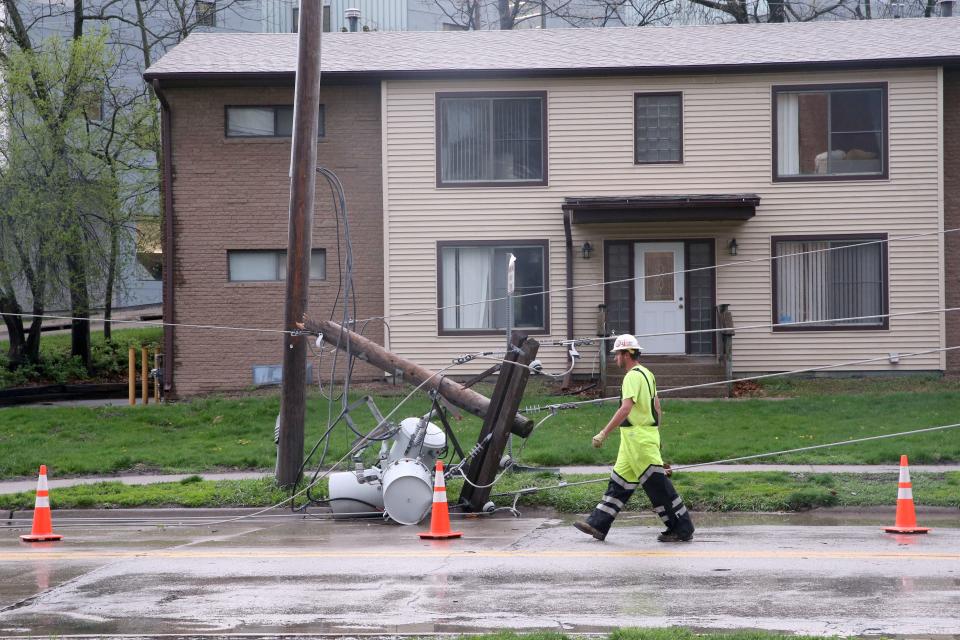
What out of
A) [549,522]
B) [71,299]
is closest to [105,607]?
[549,522]

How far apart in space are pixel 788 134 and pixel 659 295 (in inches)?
160

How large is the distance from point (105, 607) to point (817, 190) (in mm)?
18483

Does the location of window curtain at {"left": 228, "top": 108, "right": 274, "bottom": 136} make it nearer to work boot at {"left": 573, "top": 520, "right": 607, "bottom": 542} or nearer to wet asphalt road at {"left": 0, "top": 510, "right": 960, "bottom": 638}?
wet asphalt road at {"left": 0, "top": 510, "right": 960, "bottom": 638}

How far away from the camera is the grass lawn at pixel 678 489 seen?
496 inches

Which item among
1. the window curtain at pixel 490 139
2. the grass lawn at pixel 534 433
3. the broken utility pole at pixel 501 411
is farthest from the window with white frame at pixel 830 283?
the broken utility pole at pixel 501 411

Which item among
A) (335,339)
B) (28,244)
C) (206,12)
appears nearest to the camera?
(335,339)

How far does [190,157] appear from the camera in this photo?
78.8 ft

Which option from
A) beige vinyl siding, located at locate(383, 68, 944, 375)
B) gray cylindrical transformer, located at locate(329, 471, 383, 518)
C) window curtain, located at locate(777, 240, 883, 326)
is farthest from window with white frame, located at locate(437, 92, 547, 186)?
gray cylindrical transformer, located at locate(329, 471, 383, 518)

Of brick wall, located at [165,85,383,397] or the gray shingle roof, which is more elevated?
the gray shingle roof

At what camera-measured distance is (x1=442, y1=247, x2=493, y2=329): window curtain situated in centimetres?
2400

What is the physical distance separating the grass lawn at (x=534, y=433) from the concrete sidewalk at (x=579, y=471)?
0.86ft

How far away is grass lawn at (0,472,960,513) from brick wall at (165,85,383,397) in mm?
9300

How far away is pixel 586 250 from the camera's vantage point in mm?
23562

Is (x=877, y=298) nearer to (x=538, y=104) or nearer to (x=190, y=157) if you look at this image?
(x=538, y=104)
